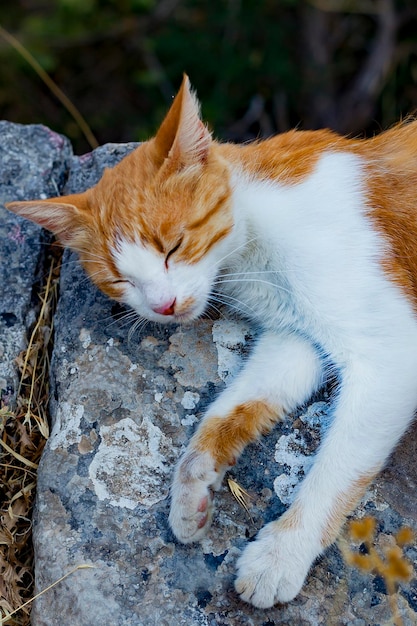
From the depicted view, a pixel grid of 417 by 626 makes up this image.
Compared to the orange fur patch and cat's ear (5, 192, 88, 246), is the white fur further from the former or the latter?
cat's ear (5, 192, 88, 246)

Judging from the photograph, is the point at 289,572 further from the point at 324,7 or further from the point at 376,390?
the point at 324,7

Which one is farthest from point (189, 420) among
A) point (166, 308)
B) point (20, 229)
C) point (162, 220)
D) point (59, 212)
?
point (20, 229)

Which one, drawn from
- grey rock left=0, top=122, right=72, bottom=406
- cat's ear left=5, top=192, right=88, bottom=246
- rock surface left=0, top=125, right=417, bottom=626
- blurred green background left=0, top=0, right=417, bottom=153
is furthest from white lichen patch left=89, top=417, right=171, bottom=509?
blurred green background left=0, top=0, right=417, bottom=153

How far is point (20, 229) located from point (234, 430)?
1080mm

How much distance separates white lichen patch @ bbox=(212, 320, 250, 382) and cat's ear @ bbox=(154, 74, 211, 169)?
0.50 m

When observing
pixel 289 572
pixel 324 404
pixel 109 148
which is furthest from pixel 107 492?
pixel 109 148

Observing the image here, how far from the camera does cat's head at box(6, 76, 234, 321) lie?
6.62 feet

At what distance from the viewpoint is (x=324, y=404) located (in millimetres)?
2100

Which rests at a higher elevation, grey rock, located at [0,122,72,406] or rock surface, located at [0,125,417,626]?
grey rock, located at [0,122,72,406]

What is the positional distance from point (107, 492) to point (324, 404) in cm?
63

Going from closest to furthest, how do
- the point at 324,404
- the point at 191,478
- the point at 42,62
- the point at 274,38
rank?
the point at 191,478 → the point at 324,404 → the point at 42,62 → the point at 274,38

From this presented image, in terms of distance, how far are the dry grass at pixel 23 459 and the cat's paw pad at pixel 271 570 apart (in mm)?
564

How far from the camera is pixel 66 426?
2.08 m

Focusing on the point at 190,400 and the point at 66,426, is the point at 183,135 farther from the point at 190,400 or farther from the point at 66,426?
the point at 66,426
